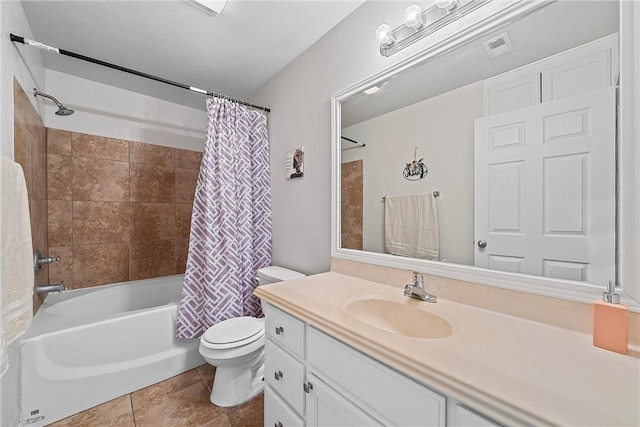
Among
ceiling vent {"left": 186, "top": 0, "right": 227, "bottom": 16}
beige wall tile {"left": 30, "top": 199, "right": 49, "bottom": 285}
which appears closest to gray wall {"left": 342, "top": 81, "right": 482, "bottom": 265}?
ceiling vent {"left": 186, "top": 0, "right": 227, "bottom": 16}

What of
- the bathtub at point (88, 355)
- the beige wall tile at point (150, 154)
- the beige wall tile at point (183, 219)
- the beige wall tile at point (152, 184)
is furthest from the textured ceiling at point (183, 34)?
the bathtub at point (88, 355)

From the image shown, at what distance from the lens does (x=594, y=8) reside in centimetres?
76

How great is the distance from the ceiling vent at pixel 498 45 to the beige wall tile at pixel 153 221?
113 inches

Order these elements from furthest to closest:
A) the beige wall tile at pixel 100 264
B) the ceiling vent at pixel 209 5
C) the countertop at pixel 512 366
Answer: the beige wall tile at pixel 100 264, the ceiling vent at pixel 209 5, the countertop at pixel 512 366

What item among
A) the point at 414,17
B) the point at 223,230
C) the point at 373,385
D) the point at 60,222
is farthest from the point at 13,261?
the point at 414,17

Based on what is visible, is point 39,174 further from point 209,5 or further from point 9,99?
point 209,5

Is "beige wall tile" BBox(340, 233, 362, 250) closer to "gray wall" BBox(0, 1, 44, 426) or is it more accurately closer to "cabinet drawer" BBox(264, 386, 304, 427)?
"cabinet drawer" BBox(264, 386, 304, 427)

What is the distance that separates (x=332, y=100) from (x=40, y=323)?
2.26 metres

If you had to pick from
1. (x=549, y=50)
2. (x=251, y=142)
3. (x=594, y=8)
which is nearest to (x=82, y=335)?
(x=251, y=142)

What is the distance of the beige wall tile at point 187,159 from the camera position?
274 cm

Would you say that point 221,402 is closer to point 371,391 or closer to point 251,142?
point 371,391

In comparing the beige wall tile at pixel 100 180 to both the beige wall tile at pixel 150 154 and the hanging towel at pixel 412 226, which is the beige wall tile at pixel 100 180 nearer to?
the beige wall tile at pixel 150 154

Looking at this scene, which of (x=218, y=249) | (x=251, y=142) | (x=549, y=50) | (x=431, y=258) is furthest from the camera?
(x=251, y=142)

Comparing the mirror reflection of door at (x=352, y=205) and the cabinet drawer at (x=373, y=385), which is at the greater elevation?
the mirror reflection of door at (x=352, y=205)
